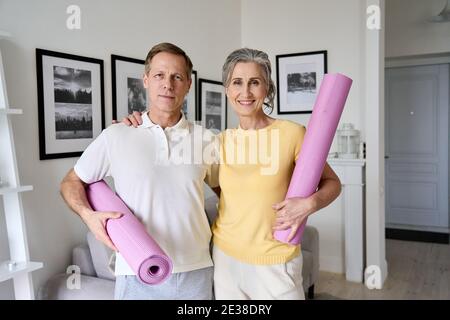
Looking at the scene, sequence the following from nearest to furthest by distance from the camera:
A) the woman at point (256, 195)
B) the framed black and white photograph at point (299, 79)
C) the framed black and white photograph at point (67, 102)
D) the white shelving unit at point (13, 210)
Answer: the woman at point (256, 195)
the white shelving unit at point (13, 210)
the framed black and white photograph at point (67, 102)
the framed black and white photograph at point (299, 79)

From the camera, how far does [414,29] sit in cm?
451

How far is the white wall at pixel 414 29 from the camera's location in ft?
14.4

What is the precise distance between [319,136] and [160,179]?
17.4 inches

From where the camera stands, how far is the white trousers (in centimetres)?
112

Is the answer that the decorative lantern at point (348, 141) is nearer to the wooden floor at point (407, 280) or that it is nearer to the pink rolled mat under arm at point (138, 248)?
the wooden floor at point (407, 280)

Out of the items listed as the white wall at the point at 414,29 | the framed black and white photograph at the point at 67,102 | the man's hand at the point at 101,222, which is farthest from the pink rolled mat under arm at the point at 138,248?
the white wall at the point at 414,29

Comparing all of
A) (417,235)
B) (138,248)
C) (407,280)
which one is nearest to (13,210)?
(138,248)

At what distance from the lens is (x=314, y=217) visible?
147 inches

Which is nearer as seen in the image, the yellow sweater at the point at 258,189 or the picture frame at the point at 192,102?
the yellow sweater at the point at 258,189

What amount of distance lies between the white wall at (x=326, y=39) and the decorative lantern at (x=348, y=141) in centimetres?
14

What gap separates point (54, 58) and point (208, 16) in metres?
1.72

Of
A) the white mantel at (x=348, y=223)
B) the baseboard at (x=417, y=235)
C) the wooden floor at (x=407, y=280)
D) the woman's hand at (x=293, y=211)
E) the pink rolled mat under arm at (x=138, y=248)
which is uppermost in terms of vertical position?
the woman's hand at (x=293, y=211)

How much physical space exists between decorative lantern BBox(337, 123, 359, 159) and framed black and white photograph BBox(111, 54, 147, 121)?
1.65m
